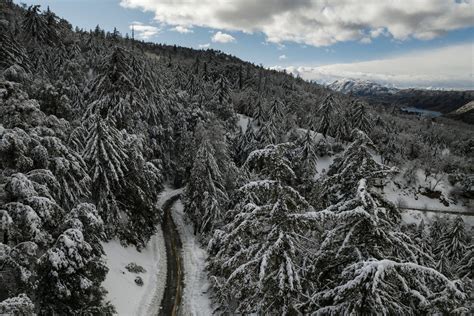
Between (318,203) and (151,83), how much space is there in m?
45.5

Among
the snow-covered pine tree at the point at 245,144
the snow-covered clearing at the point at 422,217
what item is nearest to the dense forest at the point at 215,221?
the snow-covered pine tree at the point at 245,144

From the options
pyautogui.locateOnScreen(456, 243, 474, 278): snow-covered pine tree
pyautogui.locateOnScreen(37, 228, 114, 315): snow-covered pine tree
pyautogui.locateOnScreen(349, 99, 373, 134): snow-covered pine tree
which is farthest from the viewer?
pyautogui.locateOnScreen(349, 99, 373, 134): snow-covered pine tree

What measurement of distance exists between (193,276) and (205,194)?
30.9 feet

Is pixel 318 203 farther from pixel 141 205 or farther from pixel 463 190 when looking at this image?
pixel 463 190

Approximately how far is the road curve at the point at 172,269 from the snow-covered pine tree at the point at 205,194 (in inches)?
113

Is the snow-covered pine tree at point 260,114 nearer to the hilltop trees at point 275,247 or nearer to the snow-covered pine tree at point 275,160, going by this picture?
the hilltop trees at point 275,247

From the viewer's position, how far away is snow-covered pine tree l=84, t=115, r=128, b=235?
27.0 metres

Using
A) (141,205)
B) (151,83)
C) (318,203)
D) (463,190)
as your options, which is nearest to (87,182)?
(141,205)

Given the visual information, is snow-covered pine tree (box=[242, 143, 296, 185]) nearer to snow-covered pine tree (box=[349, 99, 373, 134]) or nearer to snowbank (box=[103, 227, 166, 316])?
snowbank (box=[103, 227, 166, 316])

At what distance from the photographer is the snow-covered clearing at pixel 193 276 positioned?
24281 mm

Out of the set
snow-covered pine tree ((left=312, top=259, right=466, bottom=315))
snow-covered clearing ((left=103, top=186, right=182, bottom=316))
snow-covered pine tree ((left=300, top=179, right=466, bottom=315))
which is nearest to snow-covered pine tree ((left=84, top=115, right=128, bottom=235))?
snow-covered clearing ((left=103, top=186, right=182, bottom=316))

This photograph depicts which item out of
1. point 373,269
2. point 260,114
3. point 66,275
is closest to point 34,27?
point 260,114

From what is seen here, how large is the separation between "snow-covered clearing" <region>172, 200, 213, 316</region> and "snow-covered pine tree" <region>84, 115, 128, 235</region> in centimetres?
765

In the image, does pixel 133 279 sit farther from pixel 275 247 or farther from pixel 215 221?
pixel 275 247
